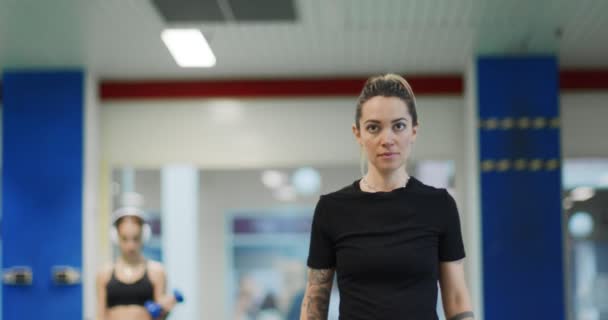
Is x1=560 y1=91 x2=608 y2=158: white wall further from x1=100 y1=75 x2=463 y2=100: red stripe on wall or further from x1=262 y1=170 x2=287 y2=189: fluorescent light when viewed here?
x1=262 y1=170 x2=287 y2=189: fluorescent light

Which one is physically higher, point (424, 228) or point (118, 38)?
point (118, 38)

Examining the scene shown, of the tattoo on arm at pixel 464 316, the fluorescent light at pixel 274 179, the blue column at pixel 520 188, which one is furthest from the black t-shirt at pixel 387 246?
the fluorescent light at pixel 274 179

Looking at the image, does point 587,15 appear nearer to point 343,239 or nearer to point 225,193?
point 225,193

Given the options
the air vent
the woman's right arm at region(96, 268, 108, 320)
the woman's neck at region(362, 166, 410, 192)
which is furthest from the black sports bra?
the woman's neck at region(362, 166, 410, 192)

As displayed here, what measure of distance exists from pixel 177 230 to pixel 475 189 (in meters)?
3.23

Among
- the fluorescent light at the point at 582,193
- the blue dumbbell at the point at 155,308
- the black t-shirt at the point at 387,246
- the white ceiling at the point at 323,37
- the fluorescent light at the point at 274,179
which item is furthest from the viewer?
the fluorescent light at the point at 274,179

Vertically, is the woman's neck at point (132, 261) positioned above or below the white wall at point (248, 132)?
below

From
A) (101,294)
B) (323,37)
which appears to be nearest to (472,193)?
(323,37)

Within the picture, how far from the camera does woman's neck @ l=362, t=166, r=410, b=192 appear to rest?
212cm

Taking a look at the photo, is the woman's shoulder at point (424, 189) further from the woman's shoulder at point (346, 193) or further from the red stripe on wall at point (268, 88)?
the red stripe on wall at point (268, 88)

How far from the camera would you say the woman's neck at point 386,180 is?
212cm

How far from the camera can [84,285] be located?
863 centimetres

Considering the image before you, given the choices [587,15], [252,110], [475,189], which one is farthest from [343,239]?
[252,110]

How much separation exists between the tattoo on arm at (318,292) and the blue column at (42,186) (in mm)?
6719
